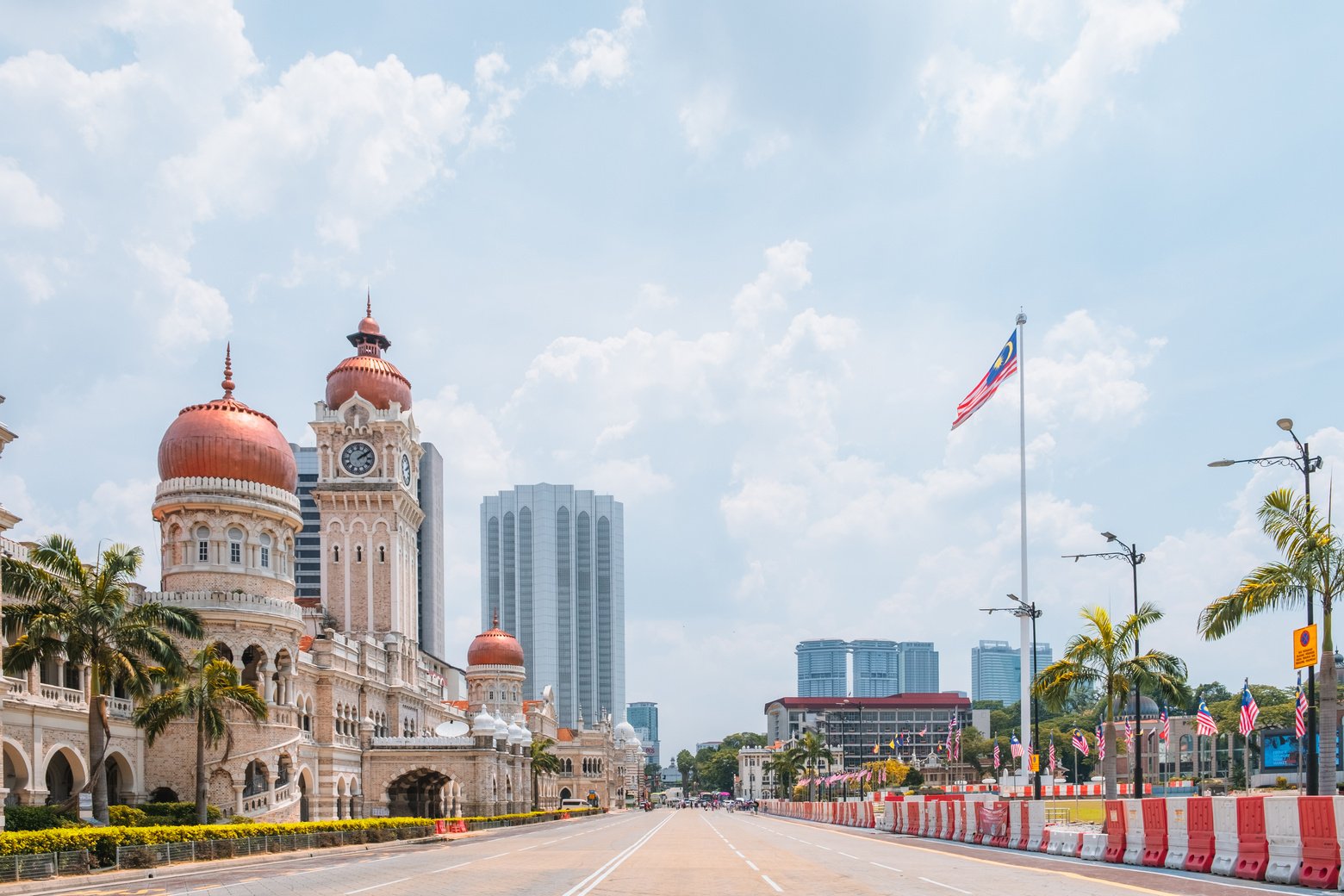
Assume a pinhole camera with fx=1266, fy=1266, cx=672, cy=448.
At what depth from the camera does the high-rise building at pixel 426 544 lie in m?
156

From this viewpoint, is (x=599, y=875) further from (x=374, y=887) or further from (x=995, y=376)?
(x=995, y=376)

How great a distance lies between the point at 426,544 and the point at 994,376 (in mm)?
133597

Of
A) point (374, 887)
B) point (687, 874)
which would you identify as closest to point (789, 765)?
point (687, 874)

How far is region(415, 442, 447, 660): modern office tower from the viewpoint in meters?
168

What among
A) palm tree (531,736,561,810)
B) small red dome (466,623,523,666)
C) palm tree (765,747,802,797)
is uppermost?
small red dome (466,623,523,666)

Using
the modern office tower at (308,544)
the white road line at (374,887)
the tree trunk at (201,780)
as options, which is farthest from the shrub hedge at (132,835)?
the modern office tower at (308,544)

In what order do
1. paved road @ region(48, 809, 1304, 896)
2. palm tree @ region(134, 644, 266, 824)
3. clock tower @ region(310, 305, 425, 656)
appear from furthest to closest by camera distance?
clock tower @ region(310, 305, 425, 656) → palm tree @ region(134, 644, 266, 824) → paved road @ region(48, 809, 1304, 896)

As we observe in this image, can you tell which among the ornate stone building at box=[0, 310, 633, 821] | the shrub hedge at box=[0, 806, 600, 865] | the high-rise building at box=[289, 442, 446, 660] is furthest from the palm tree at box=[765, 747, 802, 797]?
the shrub hedge at box=[0, 806, 600, 865]

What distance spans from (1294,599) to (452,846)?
30.3 meters

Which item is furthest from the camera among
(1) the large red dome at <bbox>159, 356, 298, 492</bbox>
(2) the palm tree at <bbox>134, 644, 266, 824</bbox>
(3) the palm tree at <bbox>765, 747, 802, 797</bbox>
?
(3) the palm tree at <bbox>765, 747, 802, 797</bbox>

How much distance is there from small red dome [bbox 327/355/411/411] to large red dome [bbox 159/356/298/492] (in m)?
27.8

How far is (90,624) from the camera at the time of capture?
1476 inches

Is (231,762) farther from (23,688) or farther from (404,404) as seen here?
(404,404)

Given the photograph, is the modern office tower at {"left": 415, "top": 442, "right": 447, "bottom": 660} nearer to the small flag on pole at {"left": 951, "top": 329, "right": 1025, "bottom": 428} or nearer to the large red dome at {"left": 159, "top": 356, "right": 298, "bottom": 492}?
the large red dome at {"left": 159, "top": 356, "right": 298, "bottom": 492}
